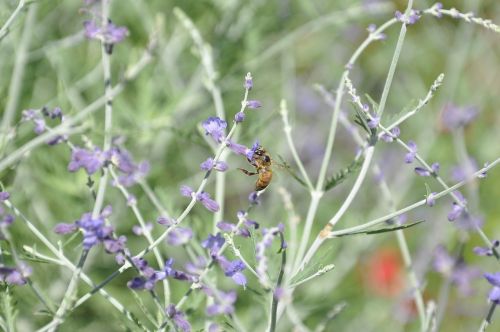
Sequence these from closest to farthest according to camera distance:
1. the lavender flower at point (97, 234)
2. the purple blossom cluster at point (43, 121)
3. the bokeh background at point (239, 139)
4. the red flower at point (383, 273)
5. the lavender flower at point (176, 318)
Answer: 1. the lavender flower at point (97, 234)
2. the lavender flower at point (176, 318)
3. the purple blossom cluster at point (43, 121)
4. the bokeh background at point (239, 139)
5. the red flower at point (383, 273)

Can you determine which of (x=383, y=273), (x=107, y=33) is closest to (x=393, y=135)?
(x=107, y=33)

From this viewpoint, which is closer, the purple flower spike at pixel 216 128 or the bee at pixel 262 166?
the purple flower spike at pixel 216 128

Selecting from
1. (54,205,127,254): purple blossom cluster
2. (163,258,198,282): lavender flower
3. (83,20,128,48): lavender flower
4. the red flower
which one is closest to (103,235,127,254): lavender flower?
(54,205,127,254): purple blossom cluster

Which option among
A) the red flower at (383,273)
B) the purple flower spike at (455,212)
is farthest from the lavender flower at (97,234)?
the red flower at (383,273)

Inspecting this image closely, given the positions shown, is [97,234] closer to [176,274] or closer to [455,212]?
[176,274]

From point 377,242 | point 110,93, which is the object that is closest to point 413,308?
point 377,242

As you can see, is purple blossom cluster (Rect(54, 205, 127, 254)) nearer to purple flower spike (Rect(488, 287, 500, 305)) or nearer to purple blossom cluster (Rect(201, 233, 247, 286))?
purple blossom cluster (Rect(201, 233, 247, 286))

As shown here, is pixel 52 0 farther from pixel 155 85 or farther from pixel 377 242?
pixel 377 242

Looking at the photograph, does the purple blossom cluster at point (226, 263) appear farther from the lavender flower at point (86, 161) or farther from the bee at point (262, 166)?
the lavender flower at point (86, 161)
